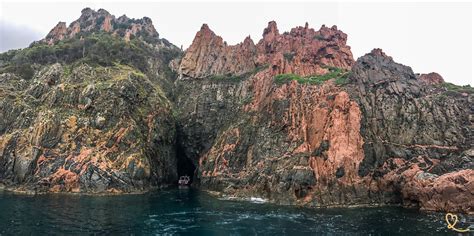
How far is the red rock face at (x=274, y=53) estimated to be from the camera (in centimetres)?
12275

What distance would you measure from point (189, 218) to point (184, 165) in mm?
65831

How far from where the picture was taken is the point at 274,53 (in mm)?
131750

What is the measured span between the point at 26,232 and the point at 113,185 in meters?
42.3

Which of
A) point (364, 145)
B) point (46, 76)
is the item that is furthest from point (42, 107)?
point (364, 145)

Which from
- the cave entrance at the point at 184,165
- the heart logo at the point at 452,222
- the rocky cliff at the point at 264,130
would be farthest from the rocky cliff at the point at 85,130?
the heart logo at the point at 452,222

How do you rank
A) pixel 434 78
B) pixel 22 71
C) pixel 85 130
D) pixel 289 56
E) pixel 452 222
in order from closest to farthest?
pixel 452 222
pixel 85 130
pixel 434 78
pixel 289 56
pixel 22 71

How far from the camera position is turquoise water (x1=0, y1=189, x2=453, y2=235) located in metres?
55.7

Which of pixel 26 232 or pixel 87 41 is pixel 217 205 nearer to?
pixel 26 232

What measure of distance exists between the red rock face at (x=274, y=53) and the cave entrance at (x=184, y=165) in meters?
31.5

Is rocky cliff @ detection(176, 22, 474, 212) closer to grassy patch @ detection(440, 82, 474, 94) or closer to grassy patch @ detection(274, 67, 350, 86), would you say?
grassy patch @ detection(274, 67, 350, 86)

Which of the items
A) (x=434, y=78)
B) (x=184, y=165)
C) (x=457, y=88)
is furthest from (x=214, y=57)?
(x=457, y=88)

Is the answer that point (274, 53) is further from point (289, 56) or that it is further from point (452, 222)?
point (452, 222)

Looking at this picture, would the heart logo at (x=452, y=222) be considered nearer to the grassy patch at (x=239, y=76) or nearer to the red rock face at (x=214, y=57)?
the grassy patch at (x=239, y=76)

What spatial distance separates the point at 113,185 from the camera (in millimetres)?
93312
